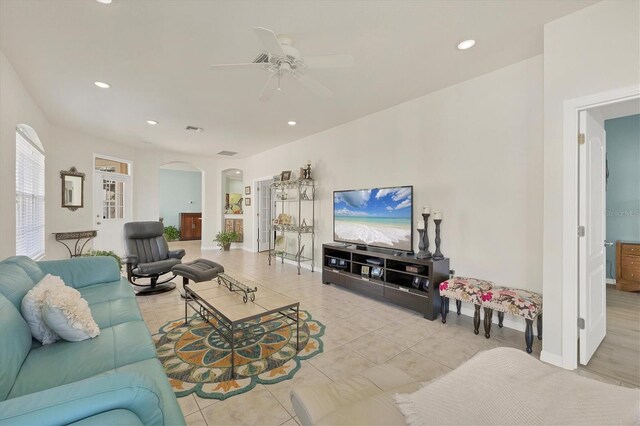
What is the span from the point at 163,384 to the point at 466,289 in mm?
2603

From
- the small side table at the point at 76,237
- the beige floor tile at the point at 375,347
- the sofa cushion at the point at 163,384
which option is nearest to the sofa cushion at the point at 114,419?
the sofa cushion at the point at 163,384

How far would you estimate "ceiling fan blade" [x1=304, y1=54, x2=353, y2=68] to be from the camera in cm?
202

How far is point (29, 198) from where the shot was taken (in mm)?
3697

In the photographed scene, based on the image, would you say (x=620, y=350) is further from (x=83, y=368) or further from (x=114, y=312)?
(x=114, y=312)

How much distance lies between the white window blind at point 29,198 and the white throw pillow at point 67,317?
268 cm

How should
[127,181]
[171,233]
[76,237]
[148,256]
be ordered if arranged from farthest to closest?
[171,233]
[127,181]
[76,237]
[148,256]

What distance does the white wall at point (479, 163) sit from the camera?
2664 millimetres

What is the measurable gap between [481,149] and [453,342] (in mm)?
2058

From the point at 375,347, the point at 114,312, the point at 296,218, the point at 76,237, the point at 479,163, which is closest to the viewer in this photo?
the point at 114,312

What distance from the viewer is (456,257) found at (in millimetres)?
3203

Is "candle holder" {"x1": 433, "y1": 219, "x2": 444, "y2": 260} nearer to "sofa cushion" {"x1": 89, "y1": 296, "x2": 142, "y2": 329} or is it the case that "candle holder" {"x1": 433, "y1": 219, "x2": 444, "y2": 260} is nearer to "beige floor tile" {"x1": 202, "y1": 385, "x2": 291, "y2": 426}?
"beige floor tile" {"x1": 202, "y1": 385, "x2": 291, "y2": 426}

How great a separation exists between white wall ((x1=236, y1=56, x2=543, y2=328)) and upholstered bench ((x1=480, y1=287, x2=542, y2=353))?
0.31m

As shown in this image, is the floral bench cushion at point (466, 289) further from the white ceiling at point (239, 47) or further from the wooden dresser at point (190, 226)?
the wooden dresser at point (190, 226)

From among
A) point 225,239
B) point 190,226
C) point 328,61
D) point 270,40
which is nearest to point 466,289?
point 328,61
